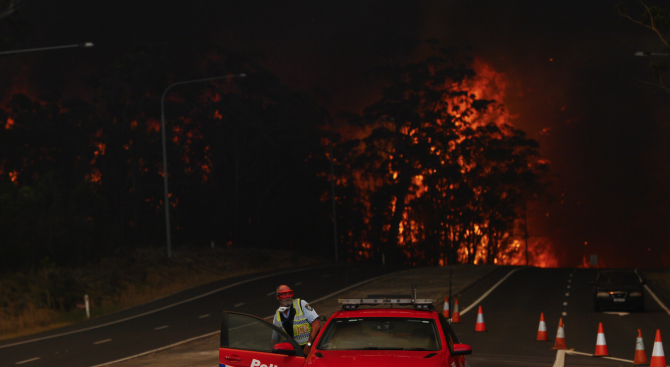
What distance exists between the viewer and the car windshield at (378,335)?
26.3ft

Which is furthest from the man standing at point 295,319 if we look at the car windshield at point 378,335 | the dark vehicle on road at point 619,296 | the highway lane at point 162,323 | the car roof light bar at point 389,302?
the dark vehicle on road at point 619,296

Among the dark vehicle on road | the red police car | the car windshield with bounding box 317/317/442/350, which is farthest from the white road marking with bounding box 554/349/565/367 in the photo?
the dark vehicle on road

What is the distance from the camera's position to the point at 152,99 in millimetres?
68500

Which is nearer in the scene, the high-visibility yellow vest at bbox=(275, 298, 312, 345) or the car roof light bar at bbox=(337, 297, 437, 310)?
the car roof light bar at bbox=(337, 297, 437, 310)

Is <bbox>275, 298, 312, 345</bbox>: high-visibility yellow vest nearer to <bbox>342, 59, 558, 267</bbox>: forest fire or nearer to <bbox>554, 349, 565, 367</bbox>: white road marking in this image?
<bbox>554, 349, 565, 367</bbox>: white road marking

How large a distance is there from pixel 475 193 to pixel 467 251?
1349cm

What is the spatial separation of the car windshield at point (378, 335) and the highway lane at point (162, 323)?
429 cm

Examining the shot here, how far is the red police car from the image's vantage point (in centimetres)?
758

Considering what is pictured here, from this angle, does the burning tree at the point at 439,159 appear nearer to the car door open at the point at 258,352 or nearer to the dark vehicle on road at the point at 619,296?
the dark vehicle on road at the point at 619,296

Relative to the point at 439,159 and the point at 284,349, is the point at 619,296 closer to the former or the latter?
the point at 284,349

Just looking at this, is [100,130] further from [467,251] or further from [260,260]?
[467,251]

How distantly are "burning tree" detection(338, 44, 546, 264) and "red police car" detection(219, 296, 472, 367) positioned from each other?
60565 mm

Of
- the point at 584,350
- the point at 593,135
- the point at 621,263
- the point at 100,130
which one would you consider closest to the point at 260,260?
the point at 100,130

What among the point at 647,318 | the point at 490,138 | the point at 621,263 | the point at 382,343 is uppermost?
the point at 490,138
